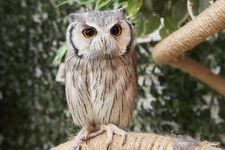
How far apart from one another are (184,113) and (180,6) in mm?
755

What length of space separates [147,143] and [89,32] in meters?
0.20

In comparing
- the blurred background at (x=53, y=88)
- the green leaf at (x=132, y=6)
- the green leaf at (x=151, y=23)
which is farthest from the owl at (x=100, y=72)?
the blurred background at (x=53, y=88)

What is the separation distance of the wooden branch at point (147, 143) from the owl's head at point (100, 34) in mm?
121

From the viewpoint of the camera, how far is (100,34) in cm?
61

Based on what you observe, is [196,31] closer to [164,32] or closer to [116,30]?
[116,30]

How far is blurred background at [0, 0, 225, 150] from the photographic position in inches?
61.2

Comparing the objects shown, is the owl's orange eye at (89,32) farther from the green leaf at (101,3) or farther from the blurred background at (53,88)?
the blurred background at (53,88)

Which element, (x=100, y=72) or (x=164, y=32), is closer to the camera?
(x=100, y=72)

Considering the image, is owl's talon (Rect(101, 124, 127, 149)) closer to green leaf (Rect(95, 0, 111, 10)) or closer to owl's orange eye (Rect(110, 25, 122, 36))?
owl's orange eye (Rect(110, 25, 122, 36))

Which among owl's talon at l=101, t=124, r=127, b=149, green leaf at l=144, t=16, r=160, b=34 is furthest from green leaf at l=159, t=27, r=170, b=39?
owl's talon at l=101, t=124, r=127, b=149

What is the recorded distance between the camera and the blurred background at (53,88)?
155cm

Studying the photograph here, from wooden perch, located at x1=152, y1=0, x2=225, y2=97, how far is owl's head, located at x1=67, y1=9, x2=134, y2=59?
0.10 meters

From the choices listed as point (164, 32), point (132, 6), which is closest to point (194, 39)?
point (132, 6)

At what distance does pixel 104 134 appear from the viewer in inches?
24.0
